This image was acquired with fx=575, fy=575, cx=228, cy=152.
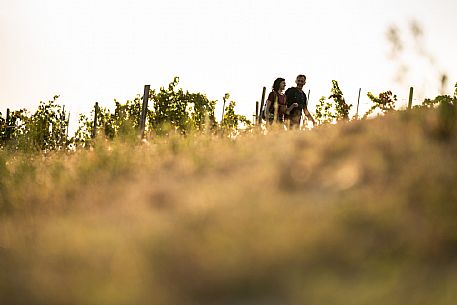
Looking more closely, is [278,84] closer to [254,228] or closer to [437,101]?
[437,101]

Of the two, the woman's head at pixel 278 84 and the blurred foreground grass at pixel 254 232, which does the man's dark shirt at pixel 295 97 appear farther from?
the blurred foreground grass at pixel 254 232

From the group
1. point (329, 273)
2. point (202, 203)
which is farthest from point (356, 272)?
point (202, 203)

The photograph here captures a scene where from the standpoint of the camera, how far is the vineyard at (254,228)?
222 cm

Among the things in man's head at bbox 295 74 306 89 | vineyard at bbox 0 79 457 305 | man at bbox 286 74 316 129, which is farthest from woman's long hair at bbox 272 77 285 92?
vineyard at bbox 0 79 457 305

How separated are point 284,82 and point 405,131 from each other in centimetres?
448

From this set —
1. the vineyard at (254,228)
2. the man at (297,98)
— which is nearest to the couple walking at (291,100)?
the man at (297,98)

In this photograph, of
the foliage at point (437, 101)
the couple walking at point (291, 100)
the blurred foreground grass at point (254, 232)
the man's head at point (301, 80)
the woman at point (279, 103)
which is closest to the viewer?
the blurred foreground grass at point (254, 232)

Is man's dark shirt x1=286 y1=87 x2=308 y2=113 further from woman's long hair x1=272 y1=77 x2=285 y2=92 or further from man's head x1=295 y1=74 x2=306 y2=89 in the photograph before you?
woman's long hair x1=272 y1=77 x2=285 y2=92

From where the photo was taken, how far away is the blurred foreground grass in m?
2.21

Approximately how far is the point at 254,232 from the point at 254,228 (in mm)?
32

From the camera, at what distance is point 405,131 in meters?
4.16

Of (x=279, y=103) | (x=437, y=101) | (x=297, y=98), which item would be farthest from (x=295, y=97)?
(x=437, y=101)

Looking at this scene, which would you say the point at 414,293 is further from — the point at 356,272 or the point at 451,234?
the point at 451,234

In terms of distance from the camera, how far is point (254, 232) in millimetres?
2557
